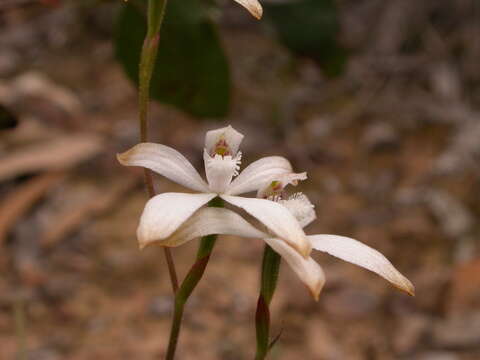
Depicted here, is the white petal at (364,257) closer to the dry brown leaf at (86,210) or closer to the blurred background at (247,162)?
the blurred background at (247,162)

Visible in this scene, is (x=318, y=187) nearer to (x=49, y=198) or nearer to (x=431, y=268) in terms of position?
(x=431, y=268)

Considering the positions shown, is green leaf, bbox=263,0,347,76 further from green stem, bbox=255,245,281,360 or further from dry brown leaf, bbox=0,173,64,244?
dry brown leaf, bbox=0,173,64,244

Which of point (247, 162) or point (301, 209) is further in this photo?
point (247, 162)

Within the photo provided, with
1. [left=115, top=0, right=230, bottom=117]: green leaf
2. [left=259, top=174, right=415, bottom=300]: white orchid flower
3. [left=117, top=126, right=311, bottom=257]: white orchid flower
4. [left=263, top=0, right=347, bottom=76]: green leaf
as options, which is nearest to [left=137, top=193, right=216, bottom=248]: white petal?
[left=117, top=126, right=311, bottom=257]: white orchid flower

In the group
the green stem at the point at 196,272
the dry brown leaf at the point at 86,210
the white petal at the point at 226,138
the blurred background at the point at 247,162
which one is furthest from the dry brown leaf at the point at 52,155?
the green stem at the point at 196,272

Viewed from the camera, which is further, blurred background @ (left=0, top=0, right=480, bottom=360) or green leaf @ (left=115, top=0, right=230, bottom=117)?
blurred background @ (left=0, top=0, right=480, bottom=360)

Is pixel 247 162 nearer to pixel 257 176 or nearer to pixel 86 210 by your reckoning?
pixel 86 210

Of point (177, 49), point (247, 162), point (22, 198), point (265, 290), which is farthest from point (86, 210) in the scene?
point (265, 290)
